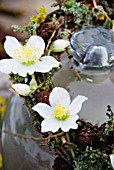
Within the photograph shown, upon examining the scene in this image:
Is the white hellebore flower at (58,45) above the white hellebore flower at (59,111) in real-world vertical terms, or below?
above

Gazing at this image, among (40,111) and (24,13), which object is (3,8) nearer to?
(24,13)

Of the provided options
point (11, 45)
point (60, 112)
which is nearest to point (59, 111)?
point (60, 112)

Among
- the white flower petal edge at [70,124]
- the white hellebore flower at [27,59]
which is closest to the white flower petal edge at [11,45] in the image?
the white hellebore flower at [27,59]

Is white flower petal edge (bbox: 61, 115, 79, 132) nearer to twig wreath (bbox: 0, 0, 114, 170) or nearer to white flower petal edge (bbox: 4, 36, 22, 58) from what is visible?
twig wreath (bbox: 0, 0, 114, 170)

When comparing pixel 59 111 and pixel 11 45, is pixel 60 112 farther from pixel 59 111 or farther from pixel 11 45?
pixel 11 45

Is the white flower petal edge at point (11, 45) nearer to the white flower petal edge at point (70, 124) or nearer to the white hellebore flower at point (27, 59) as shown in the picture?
the white hellebore flower at point (27, 59)

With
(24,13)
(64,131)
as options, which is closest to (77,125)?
(64,131)
